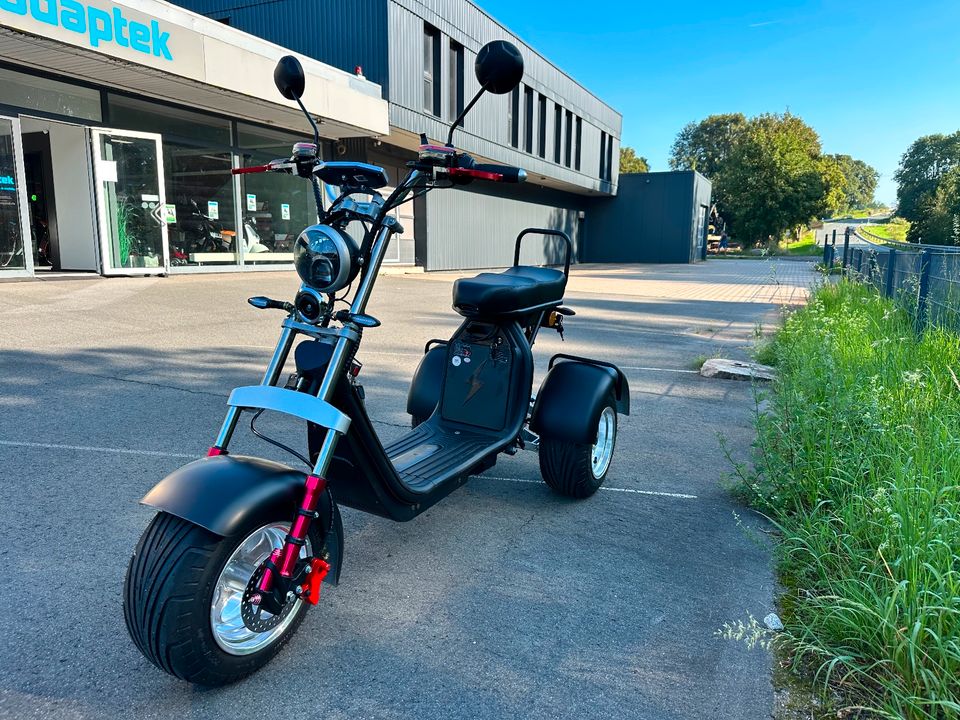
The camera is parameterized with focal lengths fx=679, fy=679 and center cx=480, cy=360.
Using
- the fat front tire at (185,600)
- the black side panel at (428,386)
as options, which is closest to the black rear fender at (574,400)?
the black side panel at (428,386)

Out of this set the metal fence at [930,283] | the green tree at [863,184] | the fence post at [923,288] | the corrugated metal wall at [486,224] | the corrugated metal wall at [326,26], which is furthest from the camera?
the green tree at [863,184]

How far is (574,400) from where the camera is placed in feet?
12.1

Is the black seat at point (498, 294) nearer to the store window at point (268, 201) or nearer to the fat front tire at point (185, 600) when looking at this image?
the fat front tire at point (185, 600)

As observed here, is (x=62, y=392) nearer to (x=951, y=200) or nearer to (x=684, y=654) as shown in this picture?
(x=684, y=654)

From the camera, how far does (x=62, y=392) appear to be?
547 cm

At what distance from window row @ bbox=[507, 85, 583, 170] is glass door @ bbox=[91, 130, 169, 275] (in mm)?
14840

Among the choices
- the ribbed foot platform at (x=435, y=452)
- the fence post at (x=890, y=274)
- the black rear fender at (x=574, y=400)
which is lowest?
the ribbed foot platform at (x=435, y=452)

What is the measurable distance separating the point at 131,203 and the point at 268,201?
374 cm

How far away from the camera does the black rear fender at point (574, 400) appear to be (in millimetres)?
3607

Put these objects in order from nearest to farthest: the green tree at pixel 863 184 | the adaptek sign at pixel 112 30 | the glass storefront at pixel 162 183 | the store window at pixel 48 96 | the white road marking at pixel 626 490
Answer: the white road marking at pixel 626 490 < the adaptek sign at pixel 112 30 < the store window at pixel 48 96 < the glass storefront at pixel 162 183 < the green tree at pixel 863 184

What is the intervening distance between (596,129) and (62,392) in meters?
33.0

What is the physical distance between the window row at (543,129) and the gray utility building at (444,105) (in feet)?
0.15

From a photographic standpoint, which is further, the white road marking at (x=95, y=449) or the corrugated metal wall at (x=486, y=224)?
the corrugated metal wall at (x=486, y=224)

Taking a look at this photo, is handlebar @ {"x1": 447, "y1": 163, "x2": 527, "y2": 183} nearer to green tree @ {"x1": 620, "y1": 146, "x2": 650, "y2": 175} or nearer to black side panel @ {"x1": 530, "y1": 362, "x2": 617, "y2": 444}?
black side panel @ {"x1": 530, "y1": 362, "x2": 617, "y2": 444}
